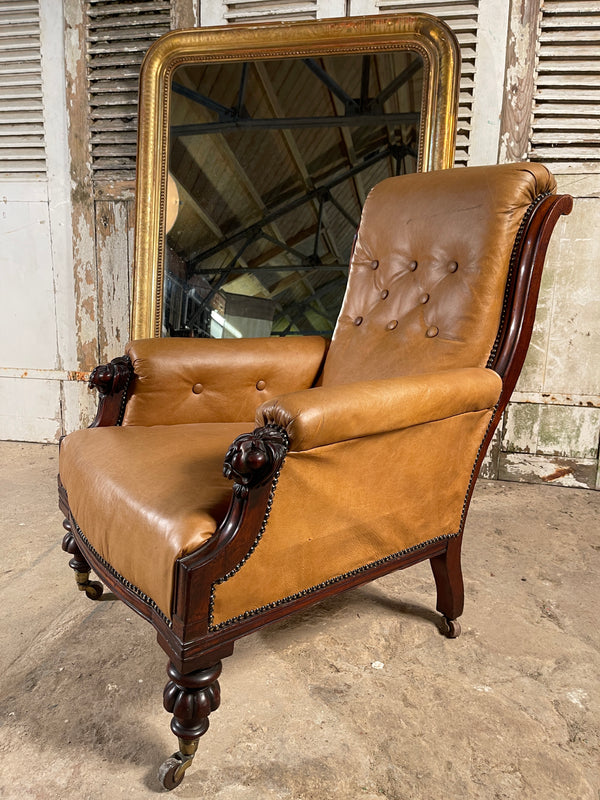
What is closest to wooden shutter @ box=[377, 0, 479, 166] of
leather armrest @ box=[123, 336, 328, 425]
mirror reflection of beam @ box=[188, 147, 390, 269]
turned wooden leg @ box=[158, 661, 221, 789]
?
mirror reflection of beam @ box=[188, 147, 390, 269]

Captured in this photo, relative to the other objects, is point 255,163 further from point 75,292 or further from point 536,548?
point 536,548

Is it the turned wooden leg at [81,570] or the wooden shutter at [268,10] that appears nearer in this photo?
the turned wooden leg at [81,570]

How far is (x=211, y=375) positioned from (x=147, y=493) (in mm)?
531

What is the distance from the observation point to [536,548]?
1.85 meters

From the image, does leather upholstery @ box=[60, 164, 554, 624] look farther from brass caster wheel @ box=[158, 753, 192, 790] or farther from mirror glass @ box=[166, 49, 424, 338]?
mirror glass @ box=[166, 49, 424, 338]

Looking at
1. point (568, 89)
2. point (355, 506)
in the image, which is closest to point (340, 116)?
point (568, 89)

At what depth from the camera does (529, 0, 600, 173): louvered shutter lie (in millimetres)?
2188

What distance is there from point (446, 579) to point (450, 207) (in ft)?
2.79

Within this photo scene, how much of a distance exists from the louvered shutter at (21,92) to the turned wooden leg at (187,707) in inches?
97.8

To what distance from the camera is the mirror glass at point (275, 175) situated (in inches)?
87.8

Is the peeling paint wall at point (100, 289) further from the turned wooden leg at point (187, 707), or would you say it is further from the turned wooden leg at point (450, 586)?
the turned wooden leg at point (187, 707)

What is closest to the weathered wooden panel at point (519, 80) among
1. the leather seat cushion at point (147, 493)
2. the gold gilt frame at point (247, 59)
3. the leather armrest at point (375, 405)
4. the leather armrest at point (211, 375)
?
the gold gilt frame at point (247, 59)

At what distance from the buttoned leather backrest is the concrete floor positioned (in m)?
0.63

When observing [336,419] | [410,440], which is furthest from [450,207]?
[336,419]
